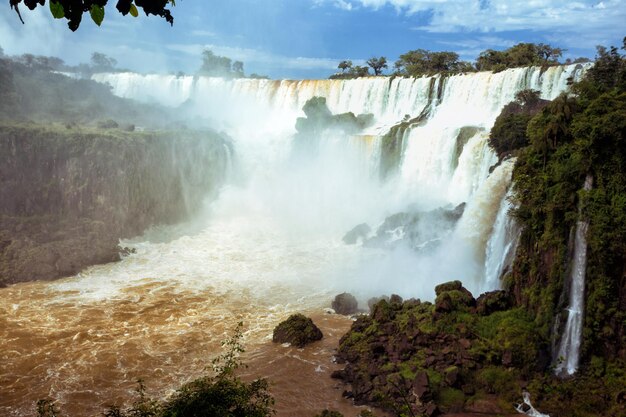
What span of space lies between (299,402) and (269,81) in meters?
38.4

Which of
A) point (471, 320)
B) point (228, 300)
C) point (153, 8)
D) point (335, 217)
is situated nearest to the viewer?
point (153, 8)

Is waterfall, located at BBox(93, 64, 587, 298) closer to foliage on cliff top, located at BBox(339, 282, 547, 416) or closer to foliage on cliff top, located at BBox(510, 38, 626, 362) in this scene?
foliage on cliff top, located at BBox(510, 38, 626, 362)

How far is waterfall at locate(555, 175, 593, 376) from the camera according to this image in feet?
39.5

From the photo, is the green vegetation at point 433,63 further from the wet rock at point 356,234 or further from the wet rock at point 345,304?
the wet rock at point 345,304

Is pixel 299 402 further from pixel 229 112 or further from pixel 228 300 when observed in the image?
pixel 229 112

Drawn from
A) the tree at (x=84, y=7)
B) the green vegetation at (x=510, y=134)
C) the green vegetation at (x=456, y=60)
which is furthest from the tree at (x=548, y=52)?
the tree at (x=84, y=7)

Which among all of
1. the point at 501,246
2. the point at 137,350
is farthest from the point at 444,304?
the point at 137,350

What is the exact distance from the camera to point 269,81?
1821 inches

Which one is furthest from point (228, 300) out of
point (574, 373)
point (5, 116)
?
point (5, 116)

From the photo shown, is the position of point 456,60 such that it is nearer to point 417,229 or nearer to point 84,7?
point 417,229

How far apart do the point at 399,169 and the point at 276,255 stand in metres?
10.3

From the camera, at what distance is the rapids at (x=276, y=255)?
14.5 metres

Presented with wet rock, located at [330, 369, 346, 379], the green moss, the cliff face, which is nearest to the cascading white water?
the green moss

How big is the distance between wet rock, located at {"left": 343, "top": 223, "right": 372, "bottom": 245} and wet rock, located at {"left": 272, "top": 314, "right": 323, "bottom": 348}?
36.9 ft
